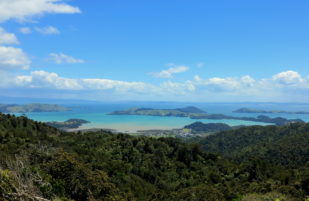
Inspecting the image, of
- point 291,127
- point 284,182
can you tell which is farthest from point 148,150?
point 291,127

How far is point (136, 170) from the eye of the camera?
43562 millimetres

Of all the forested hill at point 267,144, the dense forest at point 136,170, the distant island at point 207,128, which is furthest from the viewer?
the distant island at point 207,128

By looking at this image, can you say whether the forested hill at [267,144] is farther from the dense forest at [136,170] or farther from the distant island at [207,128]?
the distant island at [207,128]

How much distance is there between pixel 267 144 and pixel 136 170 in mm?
61411

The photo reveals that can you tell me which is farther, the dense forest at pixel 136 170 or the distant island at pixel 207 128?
the distant island at pixel 207 128

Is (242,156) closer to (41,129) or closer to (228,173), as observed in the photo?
(228,173)

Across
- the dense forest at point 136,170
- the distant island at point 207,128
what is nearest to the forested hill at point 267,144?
the dense forest at point 136,170

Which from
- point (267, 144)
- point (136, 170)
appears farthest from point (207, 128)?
point (136, 170)

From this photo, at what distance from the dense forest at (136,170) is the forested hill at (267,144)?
0.76 metres

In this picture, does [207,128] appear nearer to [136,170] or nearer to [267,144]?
[267,144]

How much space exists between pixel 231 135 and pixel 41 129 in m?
82.8

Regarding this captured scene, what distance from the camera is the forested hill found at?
7312 centimetres

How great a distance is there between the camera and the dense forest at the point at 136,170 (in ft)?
57.2

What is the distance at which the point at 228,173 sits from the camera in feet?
155
